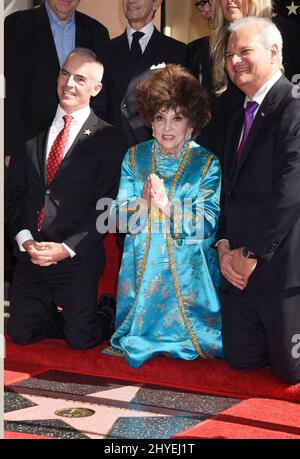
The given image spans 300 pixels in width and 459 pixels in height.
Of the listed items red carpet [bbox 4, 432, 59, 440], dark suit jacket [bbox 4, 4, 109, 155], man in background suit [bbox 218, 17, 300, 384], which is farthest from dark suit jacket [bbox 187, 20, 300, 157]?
red carpet [bbox 4, 432, 59, 440]

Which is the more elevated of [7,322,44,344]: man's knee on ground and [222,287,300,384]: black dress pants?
[222,287,300,384]: black dress pants

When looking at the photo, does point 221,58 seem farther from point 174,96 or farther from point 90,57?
point 90,57

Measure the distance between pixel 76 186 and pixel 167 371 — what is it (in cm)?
92

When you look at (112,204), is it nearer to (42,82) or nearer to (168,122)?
(168,122)

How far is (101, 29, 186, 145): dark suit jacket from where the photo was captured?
3793 millimetres

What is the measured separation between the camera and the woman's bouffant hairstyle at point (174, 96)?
11.3 ft

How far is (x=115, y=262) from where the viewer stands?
4.40 metres

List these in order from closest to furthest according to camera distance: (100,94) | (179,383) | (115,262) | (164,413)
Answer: (164,413) < (179,383) < (100,94) < (115,262)

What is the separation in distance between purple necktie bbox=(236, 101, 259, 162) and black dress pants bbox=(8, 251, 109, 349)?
830 mm

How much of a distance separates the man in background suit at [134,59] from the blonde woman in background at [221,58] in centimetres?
14

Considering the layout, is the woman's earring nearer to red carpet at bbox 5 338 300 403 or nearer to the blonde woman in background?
the blonde woman in background

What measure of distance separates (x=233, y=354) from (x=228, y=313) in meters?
0.17

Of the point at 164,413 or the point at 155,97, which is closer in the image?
the point at 164,413
